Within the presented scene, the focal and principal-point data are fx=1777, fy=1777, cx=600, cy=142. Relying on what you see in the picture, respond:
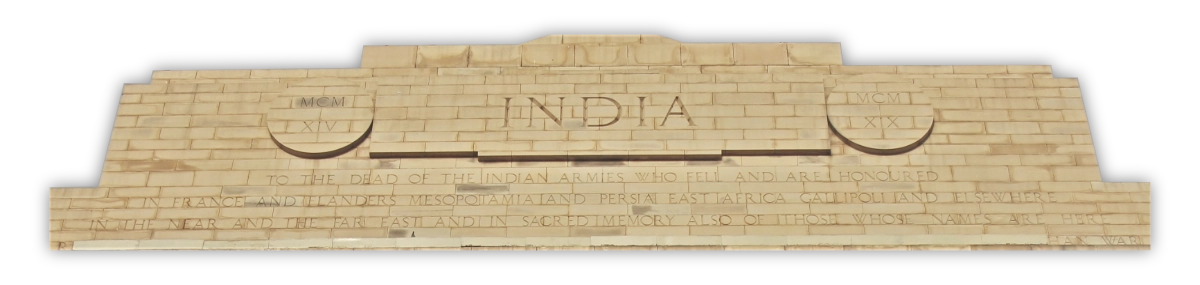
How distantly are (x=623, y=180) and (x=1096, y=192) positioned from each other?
7304mm

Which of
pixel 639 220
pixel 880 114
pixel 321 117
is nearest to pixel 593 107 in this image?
pixel 639 220

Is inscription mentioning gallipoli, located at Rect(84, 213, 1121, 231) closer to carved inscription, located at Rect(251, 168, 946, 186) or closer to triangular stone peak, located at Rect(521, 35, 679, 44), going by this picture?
carved inscription, located at Rect(251, 168, 946, 186)

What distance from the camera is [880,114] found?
28375mm

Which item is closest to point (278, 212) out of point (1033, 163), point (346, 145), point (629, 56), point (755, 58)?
point (346, 145)

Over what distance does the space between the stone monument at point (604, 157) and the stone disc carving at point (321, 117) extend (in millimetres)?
33

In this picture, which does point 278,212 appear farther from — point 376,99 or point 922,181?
point 922,181

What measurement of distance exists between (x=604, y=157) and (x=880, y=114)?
4492 millimetres

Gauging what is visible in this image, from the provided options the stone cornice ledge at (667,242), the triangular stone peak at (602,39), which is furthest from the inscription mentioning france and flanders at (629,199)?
the triangular stone peak at (602,39)

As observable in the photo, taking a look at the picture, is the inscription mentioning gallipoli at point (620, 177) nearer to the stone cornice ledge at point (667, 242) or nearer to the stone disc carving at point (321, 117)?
the stone disc carving at point (321, 117)

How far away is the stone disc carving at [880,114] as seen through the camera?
28016 mm

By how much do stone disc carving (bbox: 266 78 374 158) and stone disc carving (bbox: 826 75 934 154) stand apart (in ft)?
24.7

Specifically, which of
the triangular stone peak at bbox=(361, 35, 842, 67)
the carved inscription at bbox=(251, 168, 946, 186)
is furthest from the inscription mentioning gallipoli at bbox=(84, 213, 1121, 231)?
the triangular stone peak at bbox=(361, 35, 842, 67)

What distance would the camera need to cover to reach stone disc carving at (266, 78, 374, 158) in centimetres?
2814

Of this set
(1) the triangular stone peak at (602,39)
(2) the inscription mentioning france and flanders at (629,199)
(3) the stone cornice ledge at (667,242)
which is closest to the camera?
(3) the stone cornice ledge at (667,242)
